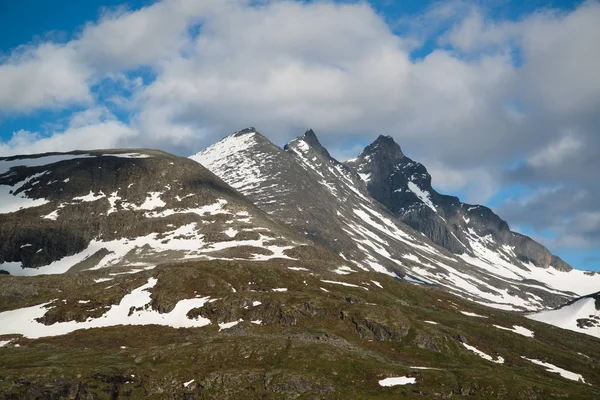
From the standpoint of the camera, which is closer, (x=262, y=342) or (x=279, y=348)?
(x=279, y=348)

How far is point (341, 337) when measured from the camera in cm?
12612

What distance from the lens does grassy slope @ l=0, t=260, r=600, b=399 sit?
95625mm

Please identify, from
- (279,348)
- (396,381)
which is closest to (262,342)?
(279,348)

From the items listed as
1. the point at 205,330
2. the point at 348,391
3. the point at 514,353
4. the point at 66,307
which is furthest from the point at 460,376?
the point at 66,307

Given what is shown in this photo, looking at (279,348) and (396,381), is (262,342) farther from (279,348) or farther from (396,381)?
(396,381)

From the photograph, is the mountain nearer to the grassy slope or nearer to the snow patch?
the snow patch

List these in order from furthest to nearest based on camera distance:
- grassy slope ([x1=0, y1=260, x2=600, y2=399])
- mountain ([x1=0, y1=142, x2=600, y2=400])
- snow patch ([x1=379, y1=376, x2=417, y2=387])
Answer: snow patch ([x1=379, y1=376, x2=417, y2=387])
mountain ([x1=0, y1=142, x2=600, y2=400])
grassy slope ([x1=0, y1=260, x2=600, y2=399])

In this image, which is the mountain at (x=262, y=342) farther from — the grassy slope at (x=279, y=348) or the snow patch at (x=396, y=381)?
the grassy slope at (x=279, y=348)

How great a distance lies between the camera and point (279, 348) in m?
113

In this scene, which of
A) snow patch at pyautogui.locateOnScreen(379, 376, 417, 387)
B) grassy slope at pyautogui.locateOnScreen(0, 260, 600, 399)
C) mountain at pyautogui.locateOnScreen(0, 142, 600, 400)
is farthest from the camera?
snow patch at pyautogui.locateOnScreen(379, 376, 417, 387)

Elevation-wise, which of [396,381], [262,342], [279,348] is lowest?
[396,381]

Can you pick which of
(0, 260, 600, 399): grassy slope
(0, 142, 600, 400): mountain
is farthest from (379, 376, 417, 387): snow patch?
(0, 260, 600, 399): grassy slope

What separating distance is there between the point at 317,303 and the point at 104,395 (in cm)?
6246

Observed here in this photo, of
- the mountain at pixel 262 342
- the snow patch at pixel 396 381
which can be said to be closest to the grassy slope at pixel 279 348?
the mountain at pixel 262 342
